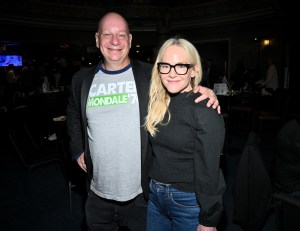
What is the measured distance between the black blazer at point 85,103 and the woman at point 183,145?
0.10 metres

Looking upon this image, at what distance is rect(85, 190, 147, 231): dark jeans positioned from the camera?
67.4 inches

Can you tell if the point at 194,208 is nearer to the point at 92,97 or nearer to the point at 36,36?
the point at 92,97

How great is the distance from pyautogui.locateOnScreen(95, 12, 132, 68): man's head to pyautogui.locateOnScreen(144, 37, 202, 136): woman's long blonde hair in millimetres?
318

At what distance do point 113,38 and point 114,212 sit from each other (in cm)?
113

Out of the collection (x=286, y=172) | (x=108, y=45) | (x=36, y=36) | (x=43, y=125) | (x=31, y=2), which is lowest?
(x=43, y=125)

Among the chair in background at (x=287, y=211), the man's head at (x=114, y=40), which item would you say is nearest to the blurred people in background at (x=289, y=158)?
the chair in background at (x=287, y=211)

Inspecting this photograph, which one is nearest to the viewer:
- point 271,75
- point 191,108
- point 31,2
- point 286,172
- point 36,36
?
point 191,108

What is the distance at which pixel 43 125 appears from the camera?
6.34 meters

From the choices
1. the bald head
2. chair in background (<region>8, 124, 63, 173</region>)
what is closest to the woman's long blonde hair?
the bald head

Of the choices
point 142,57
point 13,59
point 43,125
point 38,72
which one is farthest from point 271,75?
point 13,59

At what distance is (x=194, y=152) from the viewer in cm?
130

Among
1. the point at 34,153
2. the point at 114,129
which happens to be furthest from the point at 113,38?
the point at 34,153

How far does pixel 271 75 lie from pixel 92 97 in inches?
307

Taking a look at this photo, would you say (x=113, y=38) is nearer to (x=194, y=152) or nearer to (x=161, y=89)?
(x=161, y=89)
